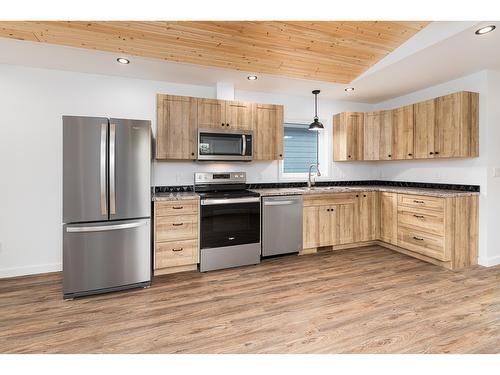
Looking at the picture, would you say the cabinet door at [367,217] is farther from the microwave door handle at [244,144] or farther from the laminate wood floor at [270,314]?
the microwave door handle at [244,144]

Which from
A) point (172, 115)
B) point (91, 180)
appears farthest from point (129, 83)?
point (91, 180)

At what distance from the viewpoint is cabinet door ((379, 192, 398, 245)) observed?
4.08 meters

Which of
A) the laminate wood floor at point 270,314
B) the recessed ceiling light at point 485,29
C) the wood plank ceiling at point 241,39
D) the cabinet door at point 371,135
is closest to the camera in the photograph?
the laminate wood floor at point 270,314

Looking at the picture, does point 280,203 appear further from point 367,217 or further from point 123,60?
point 123,60

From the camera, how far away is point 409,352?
1813 mm

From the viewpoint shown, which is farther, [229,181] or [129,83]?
[229,181]

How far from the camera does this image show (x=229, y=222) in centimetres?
346

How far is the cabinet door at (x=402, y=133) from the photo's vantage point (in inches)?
165

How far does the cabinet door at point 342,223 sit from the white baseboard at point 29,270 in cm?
392

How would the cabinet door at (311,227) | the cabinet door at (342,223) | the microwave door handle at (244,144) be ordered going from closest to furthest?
the microwave door handle at (244,144)
the cabinet door at (311,227)
the cabinet door at (342,223)

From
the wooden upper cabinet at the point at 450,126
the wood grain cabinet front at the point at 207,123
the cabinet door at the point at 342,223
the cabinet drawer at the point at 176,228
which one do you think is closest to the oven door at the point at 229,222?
the cabinet drawer at the point at 176,228

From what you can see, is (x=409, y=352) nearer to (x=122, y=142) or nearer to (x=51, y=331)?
(x=51, y=331)

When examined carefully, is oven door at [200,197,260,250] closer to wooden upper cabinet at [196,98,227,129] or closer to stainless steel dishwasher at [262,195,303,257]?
stainless steel dishwasher at [262,195,303,257]

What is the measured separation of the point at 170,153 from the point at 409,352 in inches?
127
